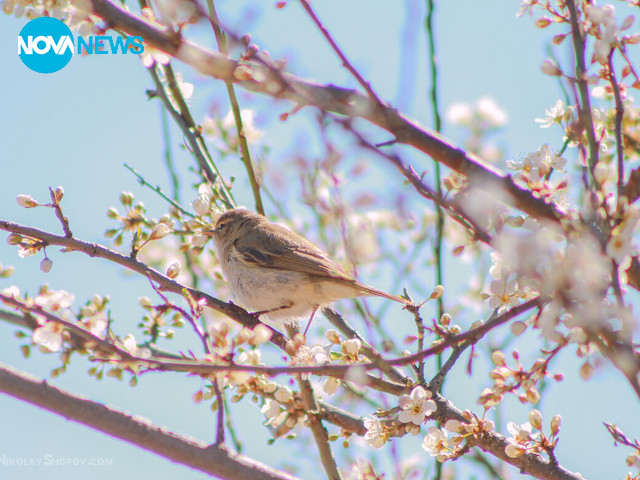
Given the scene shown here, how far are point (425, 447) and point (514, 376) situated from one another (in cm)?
54

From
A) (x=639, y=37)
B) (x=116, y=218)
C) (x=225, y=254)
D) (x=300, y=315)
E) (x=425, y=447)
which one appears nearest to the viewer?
(x=639, y=37)

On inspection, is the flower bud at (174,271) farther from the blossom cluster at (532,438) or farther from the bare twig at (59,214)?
the blossom cluster at (532,438)

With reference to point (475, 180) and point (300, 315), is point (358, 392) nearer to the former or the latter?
point (300, 315)

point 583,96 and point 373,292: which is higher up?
point 373,292

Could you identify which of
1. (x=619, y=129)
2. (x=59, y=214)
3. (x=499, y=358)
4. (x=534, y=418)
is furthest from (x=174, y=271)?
(x=619, y=129)

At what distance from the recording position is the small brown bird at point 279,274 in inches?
185

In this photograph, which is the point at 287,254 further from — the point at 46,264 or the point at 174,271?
the point at 46,264

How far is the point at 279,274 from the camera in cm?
495

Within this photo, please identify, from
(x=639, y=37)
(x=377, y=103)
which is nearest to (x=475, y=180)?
(x=377, y=103)

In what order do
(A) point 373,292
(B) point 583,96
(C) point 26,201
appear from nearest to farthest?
(B) point 583,96
(C) point 26,201
(A) point 373,292

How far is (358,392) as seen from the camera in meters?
4.16

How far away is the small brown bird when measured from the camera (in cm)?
471

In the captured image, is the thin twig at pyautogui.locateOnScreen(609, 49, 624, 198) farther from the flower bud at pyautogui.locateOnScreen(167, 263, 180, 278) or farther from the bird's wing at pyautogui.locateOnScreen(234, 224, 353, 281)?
the bird's wing at pyautogui.locateOnScreen(234, 224, 353, 281)

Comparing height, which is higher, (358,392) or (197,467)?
(358,392)
